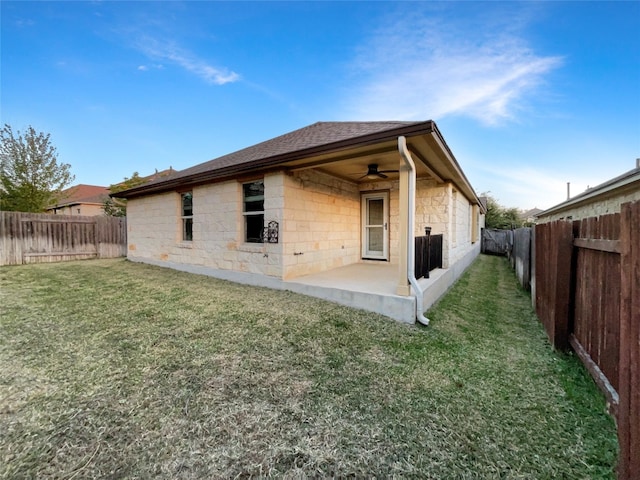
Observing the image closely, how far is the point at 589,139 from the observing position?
1222 centimetres

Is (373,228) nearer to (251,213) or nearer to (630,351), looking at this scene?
(251,213)

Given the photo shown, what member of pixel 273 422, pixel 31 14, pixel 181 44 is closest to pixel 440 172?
pixel 273 422

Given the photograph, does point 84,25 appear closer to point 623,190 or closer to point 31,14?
point 31,14

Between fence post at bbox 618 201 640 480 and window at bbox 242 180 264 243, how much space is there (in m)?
5.53

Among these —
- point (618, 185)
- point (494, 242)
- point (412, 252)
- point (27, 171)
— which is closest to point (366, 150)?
point (412, 252)

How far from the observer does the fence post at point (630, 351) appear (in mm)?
1463

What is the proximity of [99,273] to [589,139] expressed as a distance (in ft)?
62.7

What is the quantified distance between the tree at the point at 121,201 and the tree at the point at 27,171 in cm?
741

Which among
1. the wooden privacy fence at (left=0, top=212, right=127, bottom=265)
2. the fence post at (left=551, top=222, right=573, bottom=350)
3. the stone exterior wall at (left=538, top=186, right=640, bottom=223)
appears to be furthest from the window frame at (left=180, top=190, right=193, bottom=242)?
the stone exterior wall at (left=538, top=186, right=640, bottom=223)

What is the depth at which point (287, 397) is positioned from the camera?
95.2 inches

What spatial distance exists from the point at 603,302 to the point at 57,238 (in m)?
15.0

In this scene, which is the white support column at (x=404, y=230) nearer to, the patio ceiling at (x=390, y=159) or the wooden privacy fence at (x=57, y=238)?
the patio ceiling at (x=390, y=159)

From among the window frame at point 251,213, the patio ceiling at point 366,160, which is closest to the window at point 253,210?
the window frame at point 251,213

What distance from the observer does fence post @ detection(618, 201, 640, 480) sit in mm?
1463
